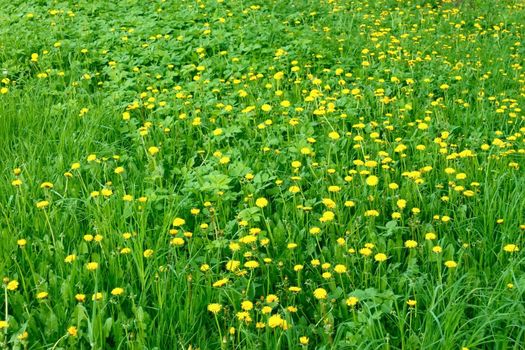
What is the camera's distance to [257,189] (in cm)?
318

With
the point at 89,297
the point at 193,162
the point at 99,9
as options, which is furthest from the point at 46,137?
the point at 99,9

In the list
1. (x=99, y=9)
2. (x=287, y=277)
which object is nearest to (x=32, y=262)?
(x=287, y=277)

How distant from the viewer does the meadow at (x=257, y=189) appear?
2.33 meters

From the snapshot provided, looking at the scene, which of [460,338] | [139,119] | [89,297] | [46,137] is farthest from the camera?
[139,119]

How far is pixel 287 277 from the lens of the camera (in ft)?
8.61

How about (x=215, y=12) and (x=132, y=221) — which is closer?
(x=132, y=221)

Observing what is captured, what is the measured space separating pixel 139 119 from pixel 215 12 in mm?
2220

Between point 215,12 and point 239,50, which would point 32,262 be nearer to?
point 239,50

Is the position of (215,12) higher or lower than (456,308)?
higher

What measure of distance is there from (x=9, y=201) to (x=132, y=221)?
598 millimetres

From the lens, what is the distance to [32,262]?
2635mm

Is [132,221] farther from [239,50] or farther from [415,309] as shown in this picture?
[239,50]

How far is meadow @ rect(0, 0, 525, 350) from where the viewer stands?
2.33 meters

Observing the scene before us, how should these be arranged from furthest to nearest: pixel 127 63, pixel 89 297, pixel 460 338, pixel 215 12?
pixel 215 12, pixel 127 63, pixel 89 297, pixel 460 338
